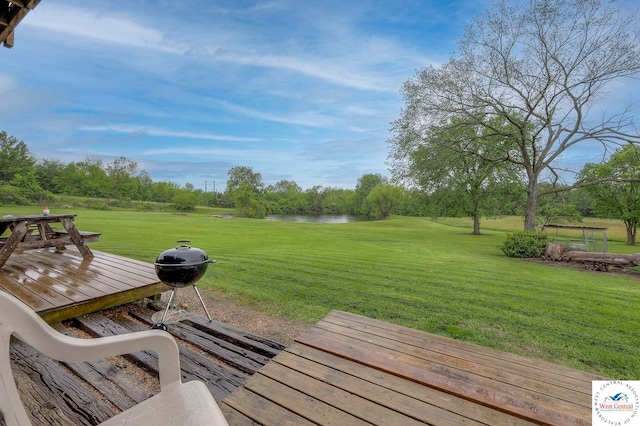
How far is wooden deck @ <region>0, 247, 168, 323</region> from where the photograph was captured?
8.84 ft

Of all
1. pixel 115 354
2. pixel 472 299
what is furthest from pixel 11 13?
pixel 472 299

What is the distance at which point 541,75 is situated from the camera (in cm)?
1090

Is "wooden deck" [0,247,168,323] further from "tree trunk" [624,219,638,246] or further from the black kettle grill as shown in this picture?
"tree trunk" [624,219,638,246]

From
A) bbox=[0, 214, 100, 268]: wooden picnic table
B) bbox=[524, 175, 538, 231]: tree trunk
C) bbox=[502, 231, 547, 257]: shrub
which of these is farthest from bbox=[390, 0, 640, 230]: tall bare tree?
bbox=[0, 214, 100, 268]: wooden picnic table

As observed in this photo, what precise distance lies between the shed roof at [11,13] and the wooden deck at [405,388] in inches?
145

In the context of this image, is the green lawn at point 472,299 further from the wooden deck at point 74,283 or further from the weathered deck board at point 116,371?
the wooden deck at point 74,283

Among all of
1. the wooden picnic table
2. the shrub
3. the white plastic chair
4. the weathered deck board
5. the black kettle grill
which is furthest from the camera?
the shrub

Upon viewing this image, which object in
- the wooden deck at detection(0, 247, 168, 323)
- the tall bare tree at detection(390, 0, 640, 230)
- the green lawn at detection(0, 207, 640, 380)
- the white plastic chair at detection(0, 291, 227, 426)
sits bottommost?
the green lawn at detection(0, 207, 640, 380)

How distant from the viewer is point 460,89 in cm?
1138

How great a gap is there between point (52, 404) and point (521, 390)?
273cm

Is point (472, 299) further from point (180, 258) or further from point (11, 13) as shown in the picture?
point (11, 13)

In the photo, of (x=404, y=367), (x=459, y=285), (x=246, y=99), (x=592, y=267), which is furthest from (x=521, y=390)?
(x=246, y=99)

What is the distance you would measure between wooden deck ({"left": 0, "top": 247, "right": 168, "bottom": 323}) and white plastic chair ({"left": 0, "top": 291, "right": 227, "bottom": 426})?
2.28 meters

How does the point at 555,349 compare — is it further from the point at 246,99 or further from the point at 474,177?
the point at 246,99
